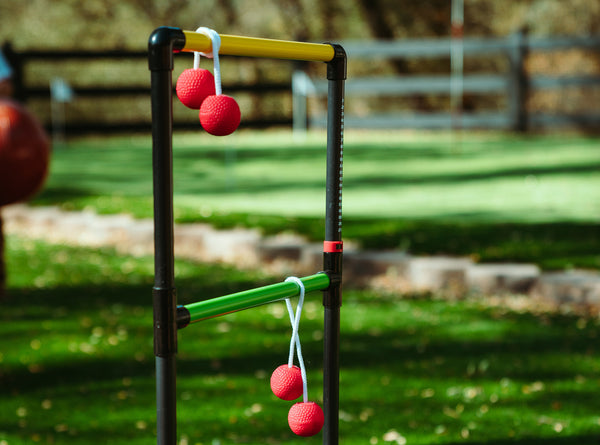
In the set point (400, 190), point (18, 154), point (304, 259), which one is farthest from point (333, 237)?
point (400, 190)

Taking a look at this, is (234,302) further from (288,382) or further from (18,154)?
(18,154)

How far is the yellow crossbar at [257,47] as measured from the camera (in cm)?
170

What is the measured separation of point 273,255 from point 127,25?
51.4 ft

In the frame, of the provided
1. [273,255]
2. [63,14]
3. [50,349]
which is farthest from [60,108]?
[50,349]


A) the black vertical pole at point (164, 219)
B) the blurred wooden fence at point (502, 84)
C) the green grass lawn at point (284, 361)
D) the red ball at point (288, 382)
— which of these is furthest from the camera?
the blurred wooden fence at point (502, 84)

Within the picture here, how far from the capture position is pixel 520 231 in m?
5.67

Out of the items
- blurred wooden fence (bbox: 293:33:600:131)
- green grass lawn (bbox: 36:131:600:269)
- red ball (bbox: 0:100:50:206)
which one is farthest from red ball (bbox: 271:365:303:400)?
blurred wooden fence (bbox: 293:33:600:131)

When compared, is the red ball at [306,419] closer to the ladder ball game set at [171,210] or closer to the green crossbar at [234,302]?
the ladder ball game set at [171,210]

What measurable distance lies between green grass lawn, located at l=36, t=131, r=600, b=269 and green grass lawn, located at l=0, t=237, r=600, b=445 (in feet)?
Answer: 2.46

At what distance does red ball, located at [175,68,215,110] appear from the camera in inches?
69.9

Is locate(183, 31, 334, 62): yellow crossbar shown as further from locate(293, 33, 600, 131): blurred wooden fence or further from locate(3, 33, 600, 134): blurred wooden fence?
locate(3, 33, 600, 134): blurred wooden fence

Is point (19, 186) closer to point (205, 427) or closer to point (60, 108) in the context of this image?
point (205, 427)

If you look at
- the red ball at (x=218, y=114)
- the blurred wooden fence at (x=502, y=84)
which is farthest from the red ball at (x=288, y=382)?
the blurred wooden fence at (x=502, y=84)

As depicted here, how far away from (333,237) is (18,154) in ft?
7.59
